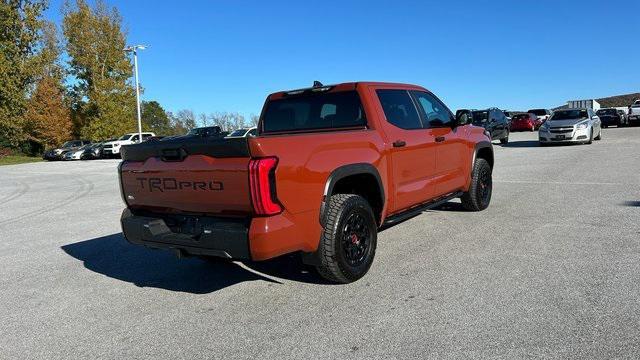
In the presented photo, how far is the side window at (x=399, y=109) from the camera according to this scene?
219 inches

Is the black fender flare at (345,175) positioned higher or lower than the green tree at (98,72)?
lower

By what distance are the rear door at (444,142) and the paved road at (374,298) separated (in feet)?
2.01

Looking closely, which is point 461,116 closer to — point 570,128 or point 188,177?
point 188,177

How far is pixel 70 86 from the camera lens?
48625 millimetres

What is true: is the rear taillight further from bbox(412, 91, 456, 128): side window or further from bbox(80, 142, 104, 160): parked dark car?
bbox(80, 142, 104, 160): parked dark car

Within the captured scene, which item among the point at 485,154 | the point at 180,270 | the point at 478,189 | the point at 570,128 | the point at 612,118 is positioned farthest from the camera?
the point at 612,118

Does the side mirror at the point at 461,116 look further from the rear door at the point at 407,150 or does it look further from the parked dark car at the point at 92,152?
the parked dark car at the point at 92,152

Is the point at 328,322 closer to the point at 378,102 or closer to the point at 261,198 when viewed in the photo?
the point at 261,198

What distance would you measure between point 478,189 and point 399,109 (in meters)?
2.47

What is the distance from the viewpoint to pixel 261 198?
3.73 m

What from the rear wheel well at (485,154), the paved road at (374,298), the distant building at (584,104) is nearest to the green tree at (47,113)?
the paved road at (374,298)

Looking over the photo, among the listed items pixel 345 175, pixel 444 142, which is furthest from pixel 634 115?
pixel 345 175

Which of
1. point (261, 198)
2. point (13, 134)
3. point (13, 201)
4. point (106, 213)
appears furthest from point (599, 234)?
point (13, 134)

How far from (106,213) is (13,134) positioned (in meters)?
39.6
